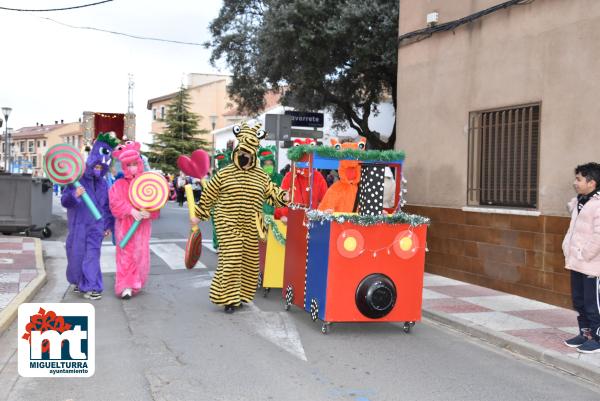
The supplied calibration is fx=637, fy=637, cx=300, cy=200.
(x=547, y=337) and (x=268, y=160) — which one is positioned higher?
(x=268, y=160)

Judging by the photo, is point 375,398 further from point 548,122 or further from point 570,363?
point 548,122

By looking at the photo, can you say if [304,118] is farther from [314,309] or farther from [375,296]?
[375,296]

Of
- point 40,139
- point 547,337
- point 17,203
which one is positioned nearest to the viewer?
point 547,337

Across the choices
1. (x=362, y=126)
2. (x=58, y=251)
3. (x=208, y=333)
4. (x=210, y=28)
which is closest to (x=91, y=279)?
(x=208, y=333)

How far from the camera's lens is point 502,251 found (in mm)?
8984

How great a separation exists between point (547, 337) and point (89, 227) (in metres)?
5.38

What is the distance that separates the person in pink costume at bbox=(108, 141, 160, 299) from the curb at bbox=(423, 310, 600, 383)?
368 cm

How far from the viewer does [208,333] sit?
20.7 feet

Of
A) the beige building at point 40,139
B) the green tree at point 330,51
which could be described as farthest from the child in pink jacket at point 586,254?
the beige building at point 40,139

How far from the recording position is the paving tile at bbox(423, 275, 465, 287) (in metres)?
9.61

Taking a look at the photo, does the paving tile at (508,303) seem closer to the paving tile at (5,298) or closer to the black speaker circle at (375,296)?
the black speaker circle at (375,296)

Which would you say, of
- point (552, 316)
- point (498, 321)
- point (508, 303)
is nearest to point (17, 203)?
point (508, 303)

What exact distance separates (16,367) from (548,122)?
6.73 metres

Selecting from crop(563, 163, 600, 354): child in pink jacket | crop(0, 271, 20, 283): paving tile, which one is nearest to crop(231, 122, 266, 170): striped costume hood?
crop(563, 163, 600, 354): child in pink jacket
